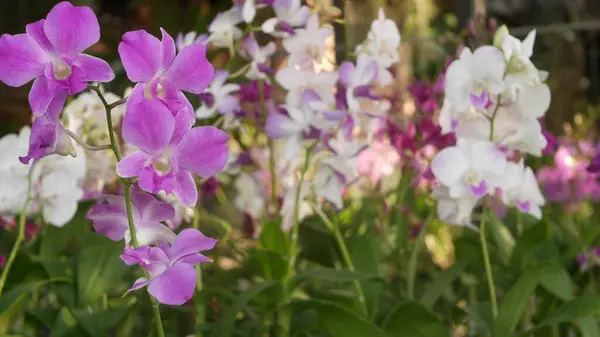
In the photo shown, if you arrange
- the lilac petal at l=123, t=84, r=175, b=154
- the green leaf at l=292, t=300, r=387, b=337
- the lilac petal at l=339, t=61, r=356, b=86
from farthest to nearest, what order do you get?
the lilac petal at l=339, t=61, r=356, b=86, the green leaf at l=292, t=300, r=387, b=337, the lilac petal at l=123, t=84, r=175, b=154

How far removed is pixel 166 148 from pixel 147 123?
0.02m

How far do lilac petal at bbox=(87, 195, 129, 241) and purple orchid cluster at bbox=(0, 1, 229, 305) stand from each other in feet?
0.09

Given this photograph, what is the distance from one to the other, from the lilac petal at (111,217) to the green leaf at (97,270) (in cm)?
36

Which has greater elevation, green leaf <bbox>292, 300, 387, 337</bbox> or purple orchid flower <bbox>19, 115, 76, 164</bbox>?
purple orchid flower <bbox>19, 115, 76, 164</bbox>

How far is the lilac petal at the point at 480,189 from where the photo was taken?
743 mm

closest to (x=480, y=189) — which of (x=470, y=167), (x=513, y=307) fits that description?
(x=470, y=167)

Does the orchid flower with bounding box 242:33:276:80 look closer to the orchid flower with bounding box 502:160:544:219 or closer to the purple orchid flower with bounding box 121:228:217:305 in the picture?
the orchid flower with bounding box 502:160:544:219

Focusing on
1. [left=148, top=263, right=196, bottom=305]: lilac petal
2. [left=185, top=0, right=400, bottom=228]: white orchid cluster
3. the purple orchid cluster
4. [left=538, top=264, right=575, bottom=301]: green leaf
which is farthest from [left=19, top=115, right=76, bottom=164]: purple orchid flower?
[left=538, top=264, right=575, bottom=301]: green leaf

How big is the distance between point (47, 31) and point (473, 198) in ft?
1.58

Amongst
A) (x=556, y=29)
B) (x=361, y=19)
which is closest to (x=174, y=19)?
(x=361, y=19)

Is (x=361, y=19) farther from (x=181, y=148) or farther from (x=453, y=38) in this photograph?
(x=181, y=148)

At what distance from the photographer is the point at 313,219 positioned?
1173 mm

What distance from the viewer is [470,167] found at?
74 cm

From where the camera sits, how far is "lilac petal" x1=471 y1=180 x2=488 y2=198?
74 cm
